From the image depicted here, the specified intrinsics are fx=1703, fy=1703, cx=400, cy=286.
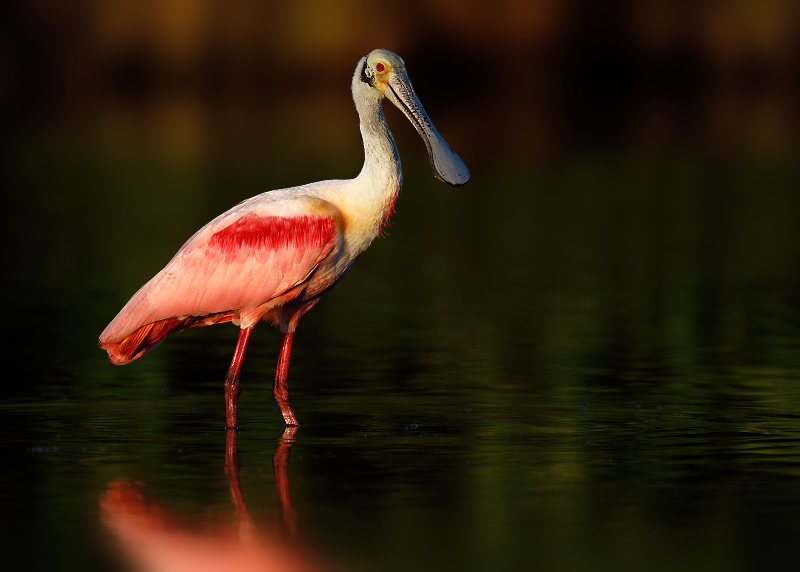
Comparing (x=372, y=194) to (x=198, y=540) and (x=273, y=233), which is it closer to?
(x=273, y=233)

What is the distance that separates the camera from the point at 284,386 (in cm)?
1144

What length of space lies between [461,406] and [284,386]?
1.27m

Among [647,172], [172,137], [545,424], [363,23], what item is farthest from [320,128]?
[545,424]

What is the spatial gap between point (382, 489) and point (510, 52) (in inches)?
3205

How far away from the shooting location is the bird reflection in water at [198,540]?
7773mm

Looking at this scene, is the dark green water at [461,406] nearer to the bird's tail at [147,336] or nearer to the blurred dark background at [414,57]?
the bird's tail at [147,336]

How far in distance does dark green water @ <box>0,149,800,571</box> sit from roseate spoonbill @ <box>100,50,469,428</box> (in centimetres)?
54

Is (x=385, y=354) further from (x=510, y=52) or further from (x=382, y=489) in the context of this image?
(x=510, y=52)

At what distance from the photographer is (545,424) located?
11141 millimetres

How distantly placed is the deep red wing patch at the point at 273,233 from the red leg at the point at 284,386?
753 millimetres

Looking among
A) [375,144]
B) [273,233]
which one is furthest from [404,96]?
[273,233]

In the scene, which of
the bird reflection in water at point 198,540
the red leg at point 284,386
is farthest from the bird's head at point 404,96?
the bird reflection in water at point 198,540

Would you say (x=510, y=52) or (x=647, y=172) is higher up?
(x=510, y=52)

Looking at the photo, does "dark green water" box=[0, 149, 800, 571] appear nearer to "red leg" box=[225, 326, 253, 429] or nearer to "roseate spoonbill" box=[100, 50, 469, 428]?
"red leg" box=[225, 326, 253, 429]
